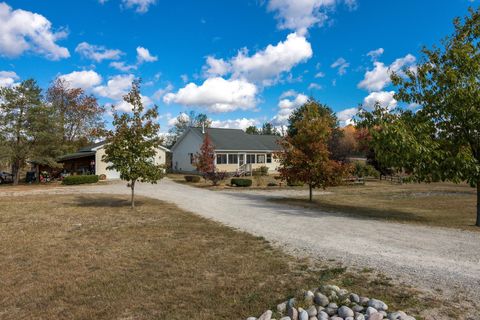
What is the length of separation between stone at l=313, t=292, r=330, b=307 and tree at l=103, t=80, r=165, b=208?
430 inches

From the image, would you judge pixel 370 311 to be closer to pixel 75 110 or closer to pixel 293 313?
pixel 293 313

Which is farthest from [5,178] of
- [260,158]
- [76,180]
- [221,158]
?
[260,158]

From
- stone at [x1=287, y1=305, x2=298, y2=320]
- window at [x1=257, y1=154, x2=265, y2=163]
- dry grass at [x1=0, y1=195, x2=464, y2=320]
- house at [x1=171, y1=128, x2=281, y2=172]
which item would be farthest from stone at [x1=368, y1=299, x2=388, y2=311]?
window at [x1=257, y1=154, x2=265, y2=163]

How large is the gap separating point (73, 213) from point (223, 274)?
31.6 ft

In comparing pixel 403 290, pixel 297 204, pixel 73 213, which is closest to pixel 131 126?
pixel 73 213

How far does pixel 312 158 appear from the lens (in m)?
17.9

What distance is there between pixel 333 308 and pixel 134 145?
38.6 ft

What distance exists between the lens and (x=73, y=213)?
13.3 metres

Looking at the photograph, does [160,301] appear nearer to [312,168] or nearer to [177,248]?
[177,248]

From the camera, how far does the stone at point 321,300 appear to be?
464cm

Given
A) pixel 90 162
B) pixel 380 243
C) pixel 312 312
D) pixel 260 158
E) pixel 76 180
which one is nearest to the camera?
pixel 312 312

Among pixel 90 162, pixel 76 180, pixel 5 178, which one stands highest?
pixel 90 162

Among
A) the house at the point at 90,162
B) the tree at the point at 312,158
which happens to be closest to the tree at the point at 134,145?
the tree at the point at 312,158

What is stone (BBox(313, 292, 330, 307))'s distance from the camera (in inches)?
183
